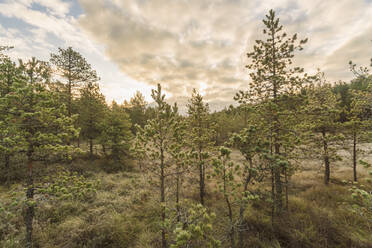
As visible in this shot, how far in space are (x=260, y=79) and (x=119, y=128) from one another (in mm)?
15379

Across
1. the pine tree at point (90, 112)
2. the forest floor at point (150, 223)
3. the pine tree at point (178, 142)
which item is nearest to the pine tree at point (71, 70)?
the pine tree at point (90, 112)

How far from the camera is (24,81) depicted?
5.09 m

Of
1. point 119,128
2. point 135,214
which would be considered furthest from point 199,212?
point 119,128

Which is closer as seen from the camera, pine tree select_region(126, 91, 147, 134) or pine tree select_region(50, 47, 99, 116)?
pine tree select_region(50, 47, 99, 116)

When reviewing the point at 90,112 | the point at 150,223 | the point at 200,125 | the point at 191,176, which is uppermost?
the point at 90,112

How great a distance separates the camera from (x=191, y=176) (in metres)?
8.30

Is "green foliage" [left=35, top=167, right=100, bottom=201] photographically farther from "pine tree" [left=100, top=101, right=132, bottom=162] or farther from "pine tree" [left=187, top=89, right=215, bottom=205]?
"pine tree" [left=100, top=101, right=132, bottom=162]

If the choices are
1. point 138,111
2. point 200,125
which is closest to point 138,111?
point 138,111

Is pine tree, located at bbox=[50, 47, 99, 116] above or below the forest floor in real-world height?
above

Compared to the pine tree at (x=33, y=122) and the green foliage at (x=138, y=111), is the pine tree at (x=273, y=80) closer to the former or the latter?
the pine tree at (x=33, y=122)

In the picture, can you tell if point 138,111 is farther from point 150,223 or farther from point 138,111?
point 150,223

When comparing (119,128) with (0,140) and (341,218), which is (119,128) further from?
(341,218)

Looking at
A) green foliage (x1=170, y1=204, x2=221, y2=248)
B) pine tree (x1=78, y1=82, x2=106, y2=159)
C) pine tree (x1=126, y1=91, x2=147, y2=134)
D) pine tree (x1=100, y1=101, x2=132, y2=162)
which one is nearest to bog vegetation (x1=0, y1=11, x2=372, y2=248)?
green foliage (x1=170, y1=204, x2=221, y2=248)

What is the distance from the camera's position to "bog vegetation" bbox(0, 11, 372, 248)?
4.64 metres
